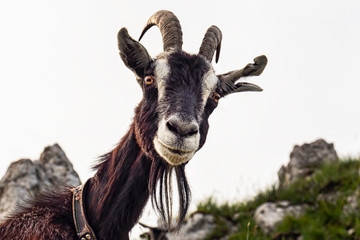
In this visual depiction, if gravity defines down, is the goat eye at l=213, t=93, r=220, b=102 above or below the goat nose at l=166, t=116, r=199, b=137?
above

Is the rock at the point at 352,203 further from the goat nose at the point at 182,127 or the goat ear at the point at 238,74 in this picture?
the goat nose at the point at 182,127

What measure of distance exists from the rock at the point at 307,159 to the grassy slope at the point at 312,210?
0.99 feet

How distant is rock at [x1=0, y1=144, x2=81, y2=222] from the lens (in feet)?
18.9

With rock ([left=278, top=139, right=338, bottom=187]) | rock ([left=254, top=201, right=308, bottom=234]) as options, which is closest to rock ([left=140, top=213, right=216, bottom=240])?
rock ([left=254, top=201, right=308, bottom=234])

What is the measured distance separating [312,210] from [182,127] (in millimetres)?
5036

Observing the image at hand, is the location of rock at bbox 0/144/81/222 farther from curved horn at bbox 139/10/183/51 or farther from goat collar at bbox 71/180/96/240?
curved horn at bbox 139/10/183/51

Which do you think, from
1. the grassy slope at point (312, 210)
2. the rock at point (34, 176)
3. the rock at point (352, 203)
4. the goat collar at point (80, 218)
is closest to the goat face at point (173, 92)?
the goat collar at point (80, 218)

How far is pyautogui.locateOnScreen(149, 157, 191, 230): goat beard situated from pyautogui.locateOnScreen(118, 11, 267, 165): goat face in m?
0.20

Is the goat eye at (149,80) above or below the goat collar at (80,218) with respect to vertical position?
above

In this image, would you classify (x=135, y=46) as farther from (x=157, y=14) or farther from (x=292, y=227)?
(x=292, y=227)

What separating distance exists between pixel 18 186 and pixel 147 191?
3299 millimetres

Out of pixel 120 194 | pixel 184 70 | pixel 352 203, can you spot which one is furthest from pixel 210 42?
pixel 352 203

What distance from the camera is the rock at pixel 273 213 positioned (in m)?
6.85

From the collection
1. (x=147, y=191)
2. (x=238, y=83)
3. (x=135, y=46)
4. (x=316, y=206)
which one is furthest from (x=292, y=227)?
(x=135, y=46)
